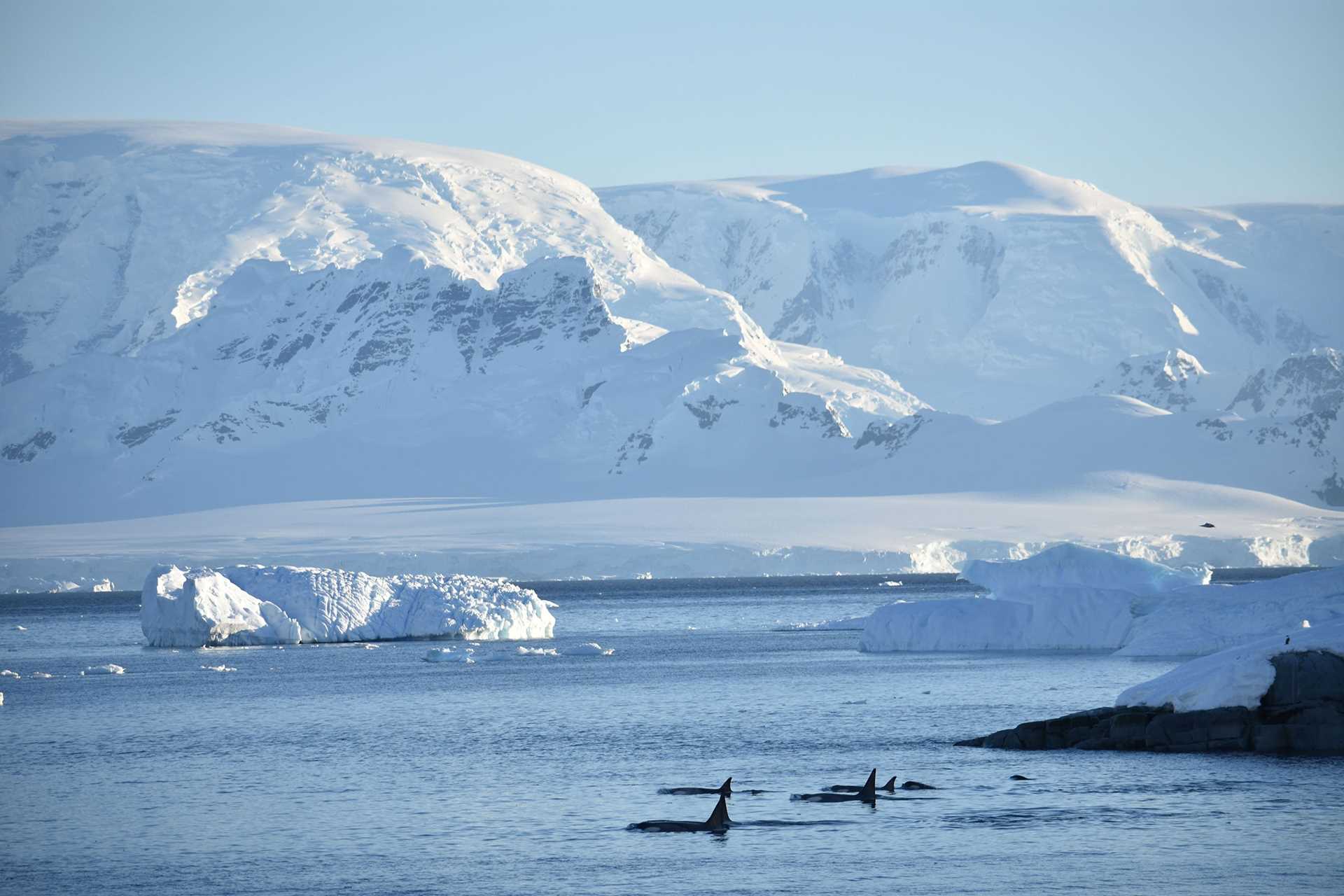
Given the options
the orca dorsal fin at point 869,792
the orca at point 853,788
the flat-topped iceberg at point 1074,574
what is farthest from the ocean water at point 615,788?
the flat-topped iceberg at point 1074,574

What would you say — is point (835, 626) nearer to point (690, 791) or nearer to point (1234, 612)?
point (1234, 612)

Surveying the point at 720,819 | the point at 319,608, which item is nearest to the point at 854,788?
the point at 720,819

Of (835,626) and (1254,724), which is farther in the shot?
(835,626)

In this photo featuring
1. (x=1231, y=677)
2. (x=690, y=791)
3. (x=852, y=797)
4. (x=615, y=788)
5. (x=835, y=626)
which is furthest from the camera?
(x=835, y=626)

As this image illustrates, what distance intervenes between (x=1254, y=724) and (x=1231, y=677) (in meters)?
1.25

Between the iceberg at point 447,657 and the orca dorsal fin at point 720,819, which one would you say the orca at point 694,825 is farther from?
the iceberg at point 447,657

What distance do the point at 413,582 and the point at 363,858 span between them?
197ft

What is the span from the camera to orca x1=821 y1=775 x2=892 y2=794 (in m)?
39.2

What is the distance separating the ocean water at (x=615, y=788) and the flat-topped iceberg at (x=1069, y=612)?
1.96 metres

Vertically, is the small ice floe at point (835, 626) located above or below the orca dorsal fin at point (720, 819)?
below

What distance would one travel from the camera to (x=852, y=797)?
38.5m

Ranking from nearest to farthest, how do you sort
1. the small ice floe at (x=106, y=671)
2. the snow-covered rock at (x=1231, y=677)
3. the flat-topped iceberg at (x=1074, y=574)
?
the snow-covered rock at (x=1231, y=677)
the small ice floe at (x=106, y=671)
the flat-topped iceberg at (x=1074, y=574)

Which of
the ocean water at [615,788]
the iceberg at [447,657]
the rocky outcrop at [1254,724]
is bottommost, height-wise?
the iceberg at [447,657]

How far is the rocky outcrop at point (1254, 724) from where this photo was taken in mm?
41219
